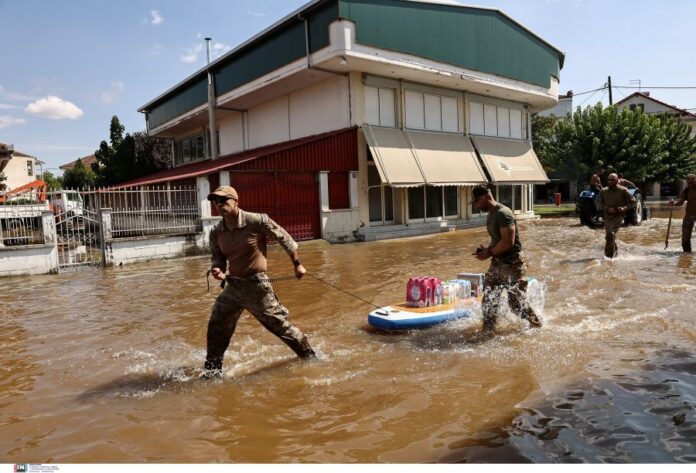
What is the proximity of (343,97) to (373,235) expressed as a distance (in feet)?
17.9

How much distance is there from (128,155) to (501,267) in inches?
1353

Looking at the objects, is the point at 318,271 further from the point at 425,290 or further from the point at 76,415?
the point at 76,415

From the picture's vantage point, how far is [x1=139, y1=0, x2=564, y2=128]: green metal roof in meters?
18.0

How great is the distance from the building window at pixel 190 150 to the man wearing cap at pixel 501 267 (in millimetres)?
27993

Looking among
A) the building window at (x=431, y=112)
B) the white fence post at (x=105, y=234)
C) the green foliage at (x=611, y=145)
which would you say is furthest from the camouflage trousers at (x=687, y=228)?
the green foliage at (x=611, y=145)

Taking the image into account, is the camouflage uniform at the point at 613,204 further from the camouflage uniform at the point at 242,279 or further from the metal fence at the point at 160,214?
the metal fence at the point at 160,214

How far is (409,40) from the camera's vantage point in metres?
19.1

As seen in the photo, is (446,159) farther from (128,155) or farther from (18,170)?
(18,170)

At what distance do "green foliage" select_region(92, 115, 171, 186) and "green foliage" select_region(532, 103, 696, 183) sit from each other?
88.0ft

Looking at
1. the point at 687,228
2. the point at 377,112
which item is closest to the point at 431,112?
the point at 377,112

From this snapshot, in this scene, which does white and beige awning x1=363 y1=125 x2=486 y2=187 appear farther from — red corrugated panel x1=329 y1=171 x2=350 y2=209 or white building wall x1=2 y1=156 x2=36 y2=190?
white building wall x1=2 y1=156 x2=36 y2=190

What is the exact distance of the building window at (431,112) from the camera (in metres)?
21.0

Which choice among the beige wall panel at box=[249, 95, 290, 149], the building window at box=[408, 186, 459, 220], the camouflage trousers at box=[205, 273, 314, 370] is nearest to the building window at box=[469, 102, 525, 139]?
the building window at box=[408, 186, 459, 220]

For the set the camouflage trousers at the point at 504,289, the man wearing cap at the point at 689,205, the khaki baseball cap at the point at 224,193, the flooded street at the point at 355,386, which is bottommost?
the flooded street at the point at 355,386
